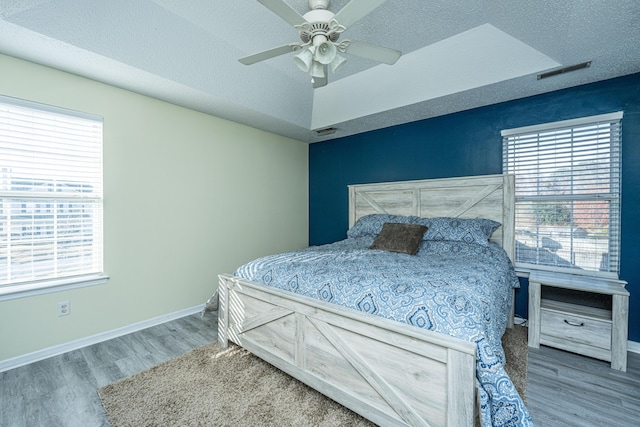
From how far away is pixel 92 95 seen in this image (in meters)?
2.53

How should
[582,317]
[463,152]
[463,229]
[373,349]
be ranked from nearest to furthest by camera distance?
[373,349] → [582,317] → [463,229] → [463,152]

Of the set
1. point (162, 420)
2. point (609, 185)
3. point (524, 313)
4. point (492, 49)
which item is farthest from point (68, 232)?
point (609, 185)

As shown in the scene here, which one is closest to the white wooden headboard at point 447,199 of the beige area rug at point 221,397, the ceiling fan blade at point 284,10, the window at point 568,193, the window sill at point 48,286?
the window at point 568,193

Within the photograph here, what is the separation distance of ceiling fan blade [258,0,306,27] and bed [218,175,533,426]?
159 centimetres

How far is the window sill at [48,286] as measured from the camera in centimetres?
216

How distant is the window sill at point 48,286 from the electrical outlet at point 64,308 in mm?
120

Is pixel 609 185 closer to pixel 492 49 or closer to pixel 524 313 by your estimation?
pixel 524 313

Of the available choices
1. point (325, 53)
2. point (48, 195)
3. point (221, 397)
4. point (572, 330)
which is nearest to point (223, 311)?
point (221, 397)

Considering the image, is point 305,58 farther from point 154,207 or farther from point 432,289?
point 154,207

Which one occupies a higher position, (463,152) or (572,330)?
(463,152)

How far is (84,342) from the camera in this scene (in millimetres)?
2504

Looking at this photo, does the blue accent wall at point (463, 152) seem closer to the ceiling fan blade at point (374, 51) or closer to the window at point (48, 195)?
the ceiling fan blade at point (374, 51)

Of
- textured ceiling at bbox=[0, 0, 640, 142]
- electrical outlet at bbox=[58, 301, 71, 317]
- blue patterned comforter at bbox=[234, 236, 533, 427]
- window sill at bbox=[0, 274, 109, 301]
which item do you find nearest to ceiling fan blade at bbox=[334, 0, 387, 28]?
textured ceiling at bbox=[0, 0, 640, 142]

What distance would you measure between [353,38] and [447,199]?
2025mm
